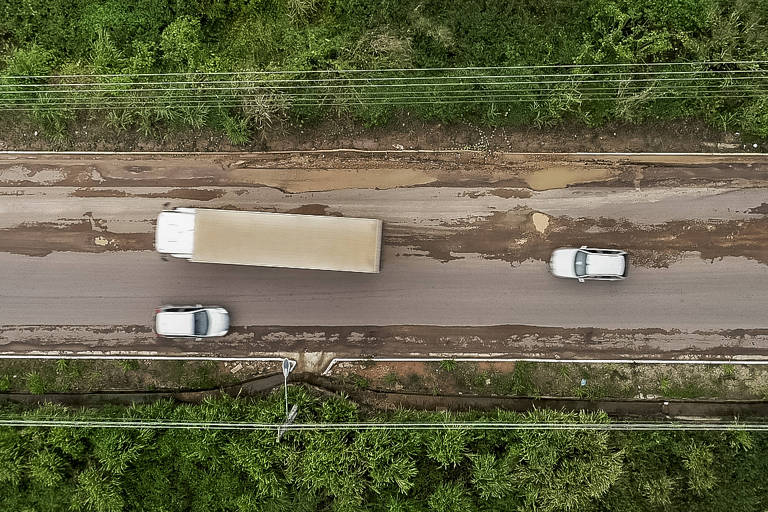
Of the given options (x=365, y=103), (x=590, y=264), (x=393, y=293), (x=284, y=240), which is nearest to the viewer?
(x=284, y=240)

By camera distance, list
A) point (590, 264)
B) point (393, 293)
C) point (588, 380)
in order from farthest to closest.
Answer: point (393, 293) < point (588, 380) < point (590, 264)

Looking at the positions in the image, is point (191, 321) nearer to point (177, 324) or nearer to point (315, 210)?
point (177, 324)

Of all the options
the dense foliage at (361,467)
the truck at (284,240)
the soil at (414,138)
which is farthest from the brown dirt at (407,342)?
the soil at (414,138)

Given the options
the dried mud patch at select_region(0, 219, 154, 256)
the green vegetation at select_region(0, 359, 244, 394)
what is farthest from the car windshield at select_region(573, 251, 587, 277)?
the dried mud patch at select_region(0, 219, 154, 256)

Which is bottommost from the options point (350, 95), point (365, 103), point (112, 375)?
point (112, 375)

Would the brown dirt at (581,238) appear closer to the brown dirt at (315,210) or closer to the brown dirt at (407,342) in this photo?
the brown dirt at (315,210)

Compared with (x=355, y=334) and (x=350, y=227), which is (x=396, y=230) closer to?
(x=350, y=227)

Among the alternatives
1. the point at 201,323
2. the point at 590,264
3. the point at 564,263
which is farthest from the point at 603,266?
the point at 201,323
